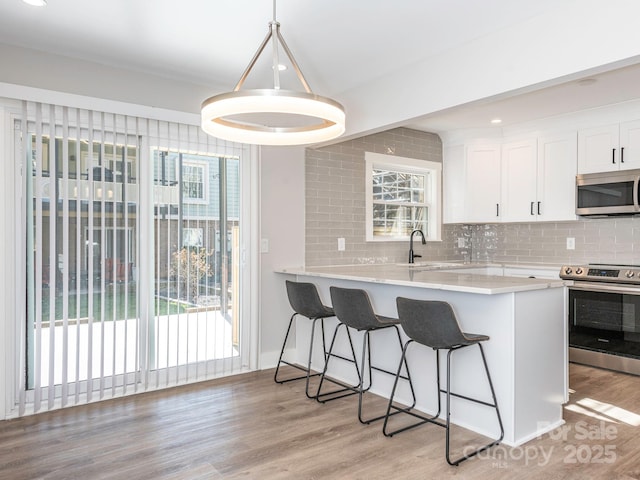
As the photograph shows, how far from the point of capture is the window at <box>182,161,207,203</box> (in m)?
3.75

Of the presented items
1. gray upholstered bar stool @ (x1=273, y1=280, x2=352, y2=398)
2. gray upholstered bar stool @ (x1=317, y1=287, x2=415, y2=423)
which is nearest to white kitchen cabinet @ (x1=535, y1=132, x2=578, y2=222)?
gray upholstered bar stool @ (x1=317, y1=287, x2=415, y2=423)

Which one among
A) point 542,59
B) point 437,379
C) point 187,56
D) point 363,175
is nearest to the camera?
point 542,59

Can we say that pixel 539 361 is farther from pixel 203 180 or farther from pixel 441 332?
pixel 203 180

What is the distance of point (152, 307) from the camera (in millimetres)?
3643

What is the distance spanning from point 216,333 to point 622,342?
3.51m

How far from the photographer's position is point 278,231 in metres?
4.26

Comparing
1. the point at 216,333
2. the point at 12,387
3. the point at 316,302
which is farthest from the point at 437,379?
the point at 12,387

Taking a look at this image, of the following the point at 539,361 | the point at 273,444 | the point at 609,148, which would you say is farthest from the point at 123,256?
the point at 609,148

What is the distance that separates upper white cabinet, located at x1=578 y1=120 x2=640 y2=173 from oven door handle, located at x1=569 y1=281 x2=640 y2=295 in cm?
108

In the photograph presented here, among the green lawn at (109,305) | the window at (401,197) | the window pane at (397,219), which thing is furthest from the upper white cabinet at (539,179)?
the green lawn at (109,305)

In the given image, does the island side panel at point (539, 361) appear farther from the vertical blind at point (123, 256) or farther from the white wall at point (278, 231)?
the vertical blind at point (123, 256)

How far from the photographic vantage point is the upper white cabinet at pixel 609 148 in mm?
4215

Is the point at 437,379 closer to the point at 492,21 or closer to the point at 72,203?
the point at 492,21

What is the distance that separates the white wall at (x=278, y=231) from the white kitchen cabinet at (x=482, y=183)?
2.07m
